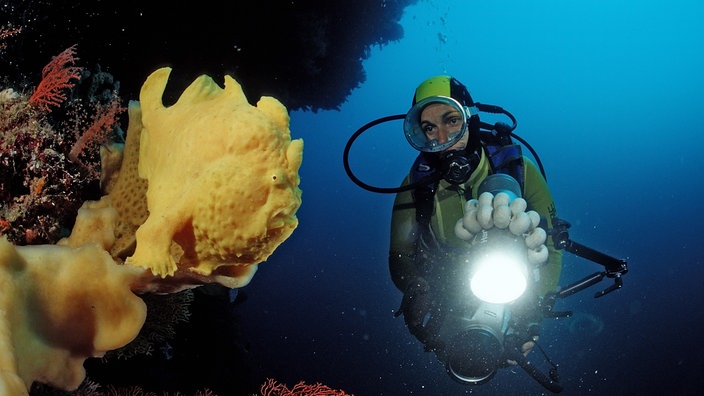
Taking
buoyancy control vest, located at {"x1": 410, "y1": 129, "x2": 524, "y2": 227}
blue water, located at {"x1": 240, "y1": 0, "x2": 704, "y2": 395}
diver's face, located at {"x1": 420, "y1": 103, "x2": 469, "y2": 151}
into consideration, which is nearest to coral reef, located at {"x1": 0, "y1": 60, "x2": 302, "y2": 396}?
buoyancy control vest, located at {"x1": 410, "y1": 129, "x2": 524, "y2": 227}

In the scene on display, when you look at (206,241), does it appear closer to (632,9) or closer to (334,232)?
(334,232)

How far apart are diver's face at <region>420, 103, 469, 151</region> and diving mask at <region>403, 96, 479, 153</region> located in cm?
2

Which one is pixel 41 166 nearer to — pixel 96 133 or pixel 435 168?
pixel 96 133

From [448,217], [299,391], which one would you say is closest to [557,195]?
[448,217]

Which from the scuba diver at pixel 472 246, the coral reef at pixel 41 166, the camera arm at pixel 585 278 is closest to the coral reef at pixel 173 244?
the coral reef at pixel 41 166

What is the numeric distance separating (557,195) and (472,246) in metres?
79.0

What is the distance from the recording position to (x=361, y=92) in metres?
119

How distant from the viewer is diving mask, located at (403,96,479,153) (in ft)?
13.7

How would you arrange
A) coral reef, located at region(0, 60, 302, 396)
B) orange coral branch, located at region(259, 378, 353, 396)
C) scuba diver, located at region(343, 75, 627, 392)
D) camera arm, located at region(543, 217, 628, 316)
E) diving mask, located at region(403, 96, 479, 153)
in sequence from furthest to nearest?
diving mask, located at region(403, 96, 479, 153) → camera arm, located at region(543, 217, 628, 316) → scuba diver, located at region(343, 75, 627, 392) → orange coral branch, located at region(259, 378, 353, 396) → coral reef, located at region(0, 60, 302, 396)

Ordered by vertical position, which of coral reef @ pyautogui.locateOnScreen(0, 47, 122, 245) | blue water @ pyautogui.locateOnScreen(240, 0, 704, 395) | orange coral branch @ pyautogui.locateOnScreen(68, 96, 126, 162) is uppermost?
blue water @ pyautogui.locateOnScreen(240, 0, 704, 395)

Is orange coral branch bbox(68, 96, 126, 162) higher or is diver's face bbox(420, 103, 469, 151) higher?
diver's face bbox(420, 103, 469, 151)

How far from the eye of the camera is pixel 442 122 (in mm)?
4355

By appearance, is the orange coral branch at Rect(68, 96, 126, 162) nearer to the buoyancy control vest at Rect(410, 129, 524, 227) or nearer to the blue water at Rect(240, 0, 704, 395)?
the buoyancy control vest at Rect(410, 129, 524, 227)

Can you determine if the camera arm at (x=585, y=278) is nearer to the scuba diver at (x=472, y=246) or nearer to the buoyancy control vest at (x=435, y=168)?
the scuba diver at (x=472, y=246)
